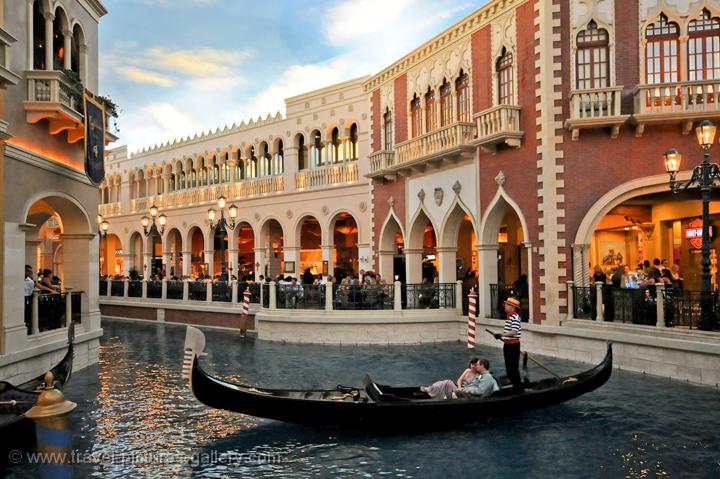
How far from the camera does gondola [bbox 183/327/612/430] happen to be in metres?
6.73

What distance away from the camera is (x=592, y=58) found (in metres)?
12.1

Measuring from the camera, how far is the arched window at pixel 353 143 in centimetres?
2003

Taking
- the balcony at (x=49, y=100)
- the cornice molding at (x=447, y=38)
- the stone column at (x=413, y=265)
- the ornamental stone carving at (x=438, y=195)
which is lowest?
the stone column at (x=413, y=265)

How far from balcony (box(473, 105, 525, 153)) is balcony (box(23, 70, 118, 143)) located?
26.3 ft

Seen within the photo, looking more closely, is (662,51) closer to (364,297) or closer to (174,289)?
(364,297)

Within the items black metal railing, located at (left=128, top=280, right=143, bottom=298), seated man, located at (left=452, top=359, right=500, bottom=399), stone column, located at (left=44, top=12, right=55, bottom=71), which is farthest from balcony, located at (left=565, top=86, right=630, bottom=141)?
black metal railing, located at (left=128, top=280, right=143, bottom=298)

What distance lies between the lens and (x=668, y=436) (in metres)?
6.89

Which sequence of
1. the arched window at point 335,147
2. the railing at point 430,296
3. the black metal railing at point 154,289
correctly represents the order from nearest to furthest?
the railing at point 430,296
the arched window at point 335,147
the black metal railing at point 154,289

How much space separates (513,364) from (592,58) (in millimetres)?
7046

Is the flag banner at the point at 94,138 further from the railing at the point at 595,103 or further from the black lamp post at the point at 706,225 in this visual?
the black lamp post at the point at 706,225

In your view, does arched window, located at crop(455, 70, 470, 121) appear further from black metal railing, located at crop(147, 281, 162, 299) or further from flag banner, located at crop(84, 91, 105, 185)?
black metal railing, located at crop(147, 281, 162, 299)

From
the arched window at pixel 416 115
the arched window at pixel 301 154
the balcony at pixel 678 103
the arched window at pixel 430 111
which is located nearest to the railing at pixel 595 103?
the balcony at pixel 678 103

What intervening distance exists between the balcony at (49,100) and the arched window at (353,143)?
36.4 feet

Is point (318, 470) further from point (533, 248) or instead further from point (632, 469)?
point (533, 248)
